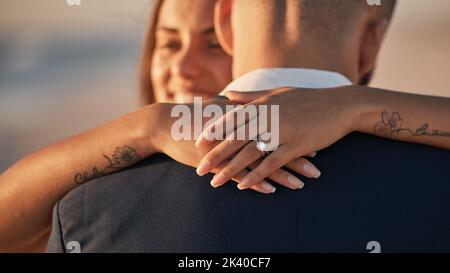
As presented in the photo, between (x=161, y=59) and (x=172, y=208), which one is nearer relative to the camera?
(x=172, y=208)

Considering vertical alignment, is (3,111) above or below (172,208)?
below

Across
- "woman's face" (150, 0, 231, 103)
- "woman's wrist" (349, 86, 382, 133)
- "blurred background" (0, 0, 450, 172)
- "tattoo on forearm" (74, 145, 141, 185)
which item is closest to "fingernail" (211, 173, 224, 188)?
"tattoo on forearm" (74, 145, 141, 185)

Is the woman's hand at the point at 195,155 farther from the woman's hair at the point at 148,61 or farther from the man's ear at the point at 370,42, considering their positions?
the woman's hair at the point at 148,61

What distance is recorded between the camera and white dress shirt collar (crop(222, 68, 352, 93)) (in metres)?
1.81

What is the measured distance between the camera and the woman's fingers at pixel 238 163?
1644mm

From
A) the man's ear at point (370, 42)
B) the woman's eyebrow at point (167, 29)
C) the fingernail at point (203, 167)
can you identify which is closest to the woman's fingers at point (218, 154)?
the fingernail at point (203, 167)

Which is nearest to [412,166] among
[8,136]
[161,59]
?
[161,59]

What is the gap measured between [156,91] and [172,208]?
7.83 ft

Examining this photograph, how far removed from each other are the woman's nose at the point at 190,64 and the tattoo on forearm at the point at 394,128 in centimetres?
197

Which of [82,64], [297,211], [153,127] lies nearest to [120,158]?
[153,127]

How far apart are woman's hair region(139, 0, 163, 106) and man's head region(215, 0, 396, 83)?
→ 6.46ft

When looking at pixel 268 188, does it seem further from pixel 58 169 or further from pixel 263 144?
pixel 58 169

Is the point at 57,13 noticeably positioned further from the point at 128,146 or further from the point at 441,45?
the point at 128,146

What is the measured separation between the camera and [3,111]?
9.04 m
